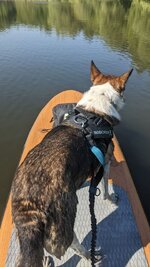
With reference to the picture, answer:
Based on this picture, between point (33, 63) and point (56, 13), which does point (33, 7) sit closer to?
point (56, 13)

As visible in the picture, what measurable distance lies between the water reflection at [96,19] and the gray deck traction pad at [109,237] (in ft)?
39.7

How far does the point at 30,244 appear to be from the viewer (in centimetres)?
316

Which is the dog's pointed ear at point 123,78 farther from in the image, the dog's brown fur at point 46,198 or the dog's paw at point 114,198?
the dog's paw at point 114,198

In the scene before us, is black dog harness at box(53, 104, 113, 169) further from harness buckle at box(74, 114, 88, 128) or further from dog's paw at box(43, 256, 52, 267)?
dog's paw at box(43, 256, 52, 267)

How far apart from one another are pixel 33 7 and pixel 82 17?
10718 mm

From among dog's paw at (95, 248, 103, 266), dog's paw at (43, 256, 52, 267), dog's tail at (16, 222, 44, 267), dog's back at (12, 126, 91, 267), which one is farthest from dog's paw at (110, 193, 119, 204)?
dog's tail at (16, 222, 44, 267)

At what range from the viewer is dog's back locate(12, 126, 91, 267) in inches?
126

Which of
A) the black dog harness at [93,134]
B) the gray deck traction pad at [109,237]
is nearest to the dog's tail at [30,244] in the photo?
the black dog harness at [93,134]

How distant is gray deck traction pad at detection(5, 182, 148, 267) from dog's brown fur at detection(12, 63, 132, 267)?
142cm

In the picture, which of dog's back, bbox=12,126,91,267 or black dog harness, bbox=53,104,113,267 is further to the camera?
black dog harness, bbox=53,104,113,267

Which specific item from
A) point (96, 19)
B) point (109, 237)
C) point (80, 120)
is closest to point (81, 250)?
point (109, 237)

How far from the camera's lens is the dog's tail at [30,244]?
316cm

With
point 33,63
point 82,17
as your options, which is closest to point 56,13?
point 82,17

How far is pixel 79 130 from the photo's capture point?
4.32m
